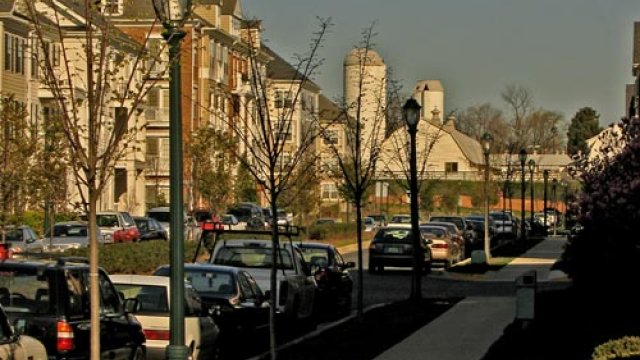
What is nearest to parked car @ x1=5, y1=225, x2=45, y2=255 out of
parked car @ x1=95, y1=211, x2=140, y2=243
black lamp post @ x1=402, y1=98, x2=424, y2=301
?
parked car @ x1=95, y1=211, x2=140, y2=243

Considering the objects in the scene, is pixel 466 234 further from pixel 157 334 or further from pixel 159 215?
pixel 157 334

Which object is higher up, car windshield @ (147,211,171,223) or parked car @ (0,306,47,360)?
car windshield @ (147,211,171,223)

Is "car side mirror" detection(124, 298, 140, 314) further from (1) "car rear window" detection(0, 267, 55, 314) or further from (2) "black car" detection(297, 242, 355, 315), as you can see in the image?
(2) "black car" detection(297, 242, 355, 315)

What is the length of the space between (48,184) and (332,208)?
59.3 m

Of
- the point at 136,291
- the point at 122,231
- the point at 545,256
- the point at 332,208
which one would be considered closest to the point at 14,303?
the point at 136,291

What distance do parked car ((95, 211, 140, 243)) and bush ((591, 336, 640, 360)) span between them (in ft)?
109

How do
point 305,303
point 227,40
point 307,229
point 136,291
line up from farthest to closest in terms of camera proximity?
point 227,40, point 307,229, point 305,303, point 136,291

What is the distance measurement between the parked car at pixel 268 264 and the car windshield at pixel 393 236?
16.5 metres

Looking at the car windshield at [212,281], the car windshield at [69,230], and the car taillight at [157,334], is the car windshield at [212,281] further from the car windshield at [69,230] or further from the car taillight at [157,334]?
the car windshield at [69,230]

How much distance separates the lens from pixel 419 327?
23.8 m

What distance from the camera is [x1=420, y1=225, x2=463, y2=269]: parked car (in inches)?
1747

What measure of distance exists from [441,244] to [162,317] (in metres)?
28.0

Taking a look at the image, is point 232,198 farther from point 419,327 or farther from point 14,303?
point 14,303

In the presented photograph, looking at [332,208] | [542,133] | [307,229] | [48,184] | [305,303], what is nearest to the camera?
[305,303]
